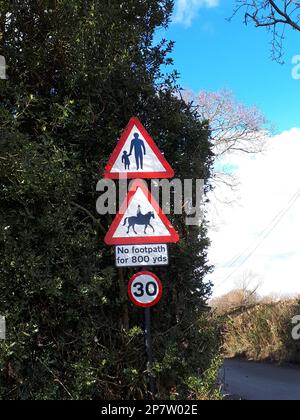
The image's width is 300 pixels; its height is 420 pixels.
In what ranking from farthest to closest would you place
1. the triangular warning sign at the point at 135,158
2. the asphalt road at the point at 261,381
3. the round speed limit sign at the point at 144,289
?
the asphalt road at the point at 261,381, the triangular warning sign at the point at 135,158, the round speed limit sign at the point at 144,289

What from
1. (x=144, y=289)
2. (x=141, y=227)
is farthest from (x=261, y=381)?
(x=141, y=227)

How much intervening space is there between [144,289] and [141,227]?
568 millimetres

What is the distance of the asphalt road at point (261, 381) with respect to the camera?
878 cm

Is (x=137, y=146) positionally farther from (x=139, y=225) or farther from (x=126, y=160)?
(x=139, y=225)

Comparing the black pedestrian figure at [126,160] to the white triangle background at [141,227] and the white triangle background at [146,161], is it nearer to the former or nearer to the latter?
the white triangle background at [146,161]

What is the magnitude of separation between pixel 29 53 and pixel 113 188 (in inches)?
62.4

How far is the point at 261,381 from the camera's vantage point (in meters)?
11.2

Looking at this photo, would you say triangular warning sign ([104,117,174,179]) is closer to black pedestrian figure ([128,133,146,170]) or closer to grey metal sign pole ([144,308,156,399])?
black pedestrian figure ([128,133,146,170])

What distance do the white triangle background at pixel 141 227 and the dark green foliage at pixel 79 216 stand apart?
1.35 ft

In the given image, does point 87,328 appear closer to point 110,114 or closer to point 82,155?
point 82,155

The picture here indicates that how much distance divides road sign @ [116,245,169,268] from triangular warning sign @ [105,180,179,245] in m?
0.05

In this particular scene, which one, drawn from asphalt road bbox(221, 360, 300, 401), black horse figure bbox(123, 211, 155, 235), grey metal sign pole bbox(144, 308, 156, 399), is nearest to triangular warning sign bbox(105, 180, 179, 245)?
black horse figure bbox(123, 211, 155, 235)

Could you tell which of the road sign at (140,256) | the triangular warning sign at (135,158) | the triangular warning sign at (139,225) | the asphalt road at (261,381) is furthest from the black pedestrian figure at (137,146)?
the asphalt road at (261,381)

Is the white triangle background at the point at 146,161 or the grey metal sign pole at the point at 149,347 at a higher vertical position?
the white triangle background at the point at 146,161
